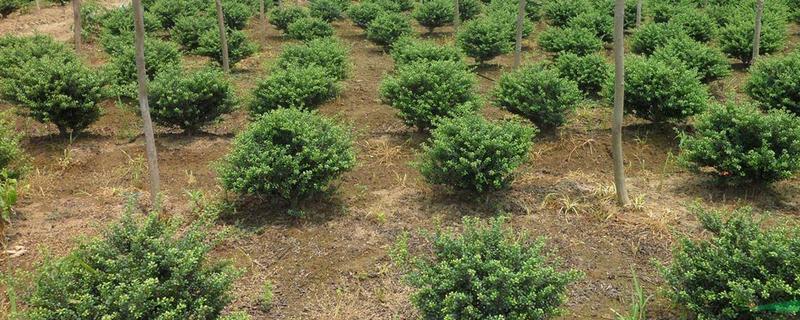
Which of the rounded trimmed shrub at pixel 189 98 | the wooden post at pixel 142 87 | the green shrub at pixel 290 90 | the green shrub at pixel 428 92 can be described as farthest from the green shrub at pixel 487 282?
the rounded trimmed shrub at pixel 189 98

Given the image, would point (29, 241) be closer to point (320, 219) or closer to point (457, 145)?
point (320, 219)

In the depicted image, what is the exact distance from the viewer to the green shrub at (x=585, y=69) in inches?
351

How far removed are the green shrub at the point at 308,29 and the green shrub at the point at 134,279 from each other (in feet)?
31.8

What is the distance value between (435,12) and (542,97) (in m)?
8.14

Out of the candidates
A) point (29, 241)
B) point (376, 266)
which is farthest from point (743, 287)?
point (29, 241)

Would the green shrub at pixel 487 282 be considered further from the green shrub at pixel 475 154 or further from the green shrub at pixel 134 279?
the green shrub at pixel 475 154

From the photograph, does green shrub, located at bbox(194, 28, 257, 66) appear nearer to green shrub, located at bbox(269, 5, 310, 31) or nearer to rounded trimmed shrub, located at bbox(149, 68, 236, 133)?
green shrub, located at bbox(269, 5, 310, 31)

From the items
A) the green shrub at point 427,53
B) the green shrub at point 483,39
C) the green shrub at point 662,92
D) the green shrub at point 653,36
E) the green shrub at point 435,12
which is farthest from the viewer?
the green shrub at point 435,12

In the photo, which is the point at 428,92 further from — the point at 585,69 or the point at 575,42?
the point at 575,42

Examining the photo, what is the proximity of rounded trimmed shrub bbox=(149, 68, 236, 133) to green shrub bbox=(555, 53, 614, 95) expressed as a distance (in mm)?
4303

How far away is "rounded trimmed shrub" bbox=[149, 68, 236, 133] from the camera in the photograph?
23.9 ft

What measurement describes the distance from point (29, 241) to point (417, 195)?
10.1 feet

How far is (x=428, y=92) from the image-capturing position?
732 cm

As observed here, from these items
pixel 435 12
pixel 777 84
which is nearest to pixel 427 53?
pixel 777 84
